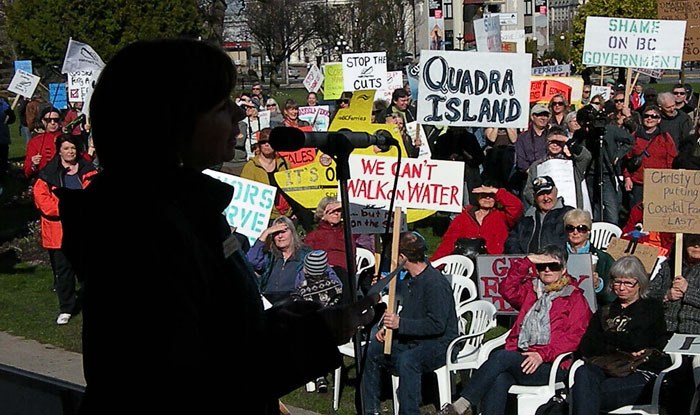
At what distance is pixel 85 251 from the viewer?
1779 millimetres

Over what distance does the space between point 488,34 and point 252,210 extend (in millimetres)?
7882

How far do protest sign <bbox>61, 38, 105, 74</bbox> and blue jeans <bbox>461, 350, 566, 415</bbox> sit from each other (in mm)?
11468

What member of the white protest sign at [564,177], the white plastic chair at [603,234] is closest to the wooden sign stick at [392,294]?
the white plastic chair at [603,234]

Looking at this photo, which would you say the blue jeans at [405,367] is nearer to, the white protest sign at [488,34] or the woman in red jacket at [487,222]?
the woman in red jacket at [487,222]

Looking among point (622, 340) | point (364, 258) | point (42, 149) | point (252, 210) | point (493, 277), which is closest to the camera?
point (622, 340)

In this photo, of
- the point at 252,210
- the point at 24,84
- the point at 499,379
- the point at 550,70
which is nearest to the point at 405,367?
the point at 499,379

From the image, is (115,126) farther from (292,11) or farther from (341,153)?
(292,11)

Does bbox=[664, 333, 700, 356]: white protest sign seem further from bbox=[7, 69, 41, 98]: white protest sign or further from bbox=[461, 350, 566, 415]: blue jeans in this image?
bbox=[7, 69, 41, 98]: white protest sign

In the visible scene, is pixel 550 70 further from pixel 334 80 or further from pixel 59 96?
pixel 59 96

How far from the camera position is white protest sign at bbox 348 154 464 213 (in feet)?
26.0

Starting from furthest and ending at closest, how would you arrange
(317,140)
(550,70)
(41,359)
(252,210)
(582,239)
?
(550,70), (41,359), (252,210), (582,239), (317,140)

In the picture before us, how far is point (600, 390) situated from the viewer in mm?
5895

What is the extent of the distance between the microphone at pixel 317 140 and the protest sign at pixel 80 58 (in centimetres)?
1427

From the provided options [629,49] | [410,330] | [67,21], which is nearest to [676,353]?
[410,330]
